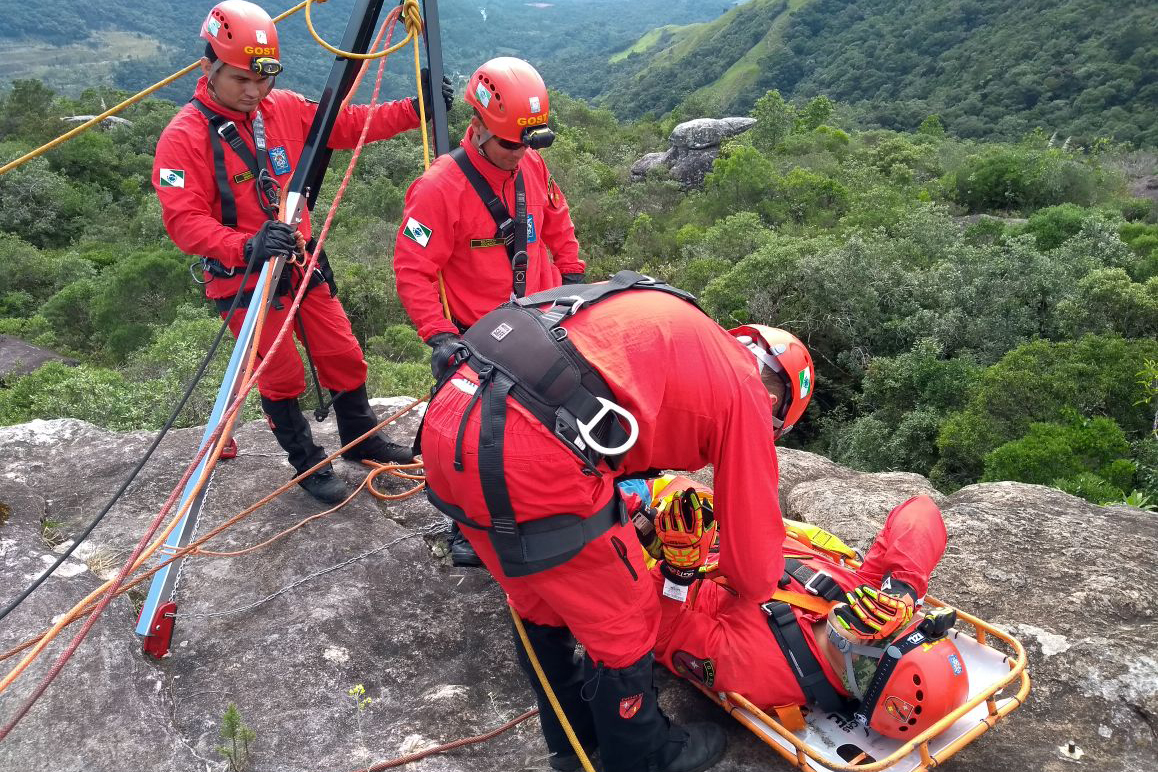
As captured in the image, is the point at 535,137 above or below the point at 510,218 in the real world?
above

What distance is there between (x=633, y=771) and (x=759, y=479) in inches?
52.0

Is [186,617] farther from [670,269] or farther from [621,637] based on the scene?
[670,269]

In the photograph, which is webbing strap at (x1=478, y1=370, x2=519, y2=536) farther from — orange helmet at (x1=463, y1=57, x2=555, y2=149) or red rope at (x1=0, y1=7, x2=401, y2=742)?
orange helmet at (x1=463, y1=57, x2=555, y2=149)

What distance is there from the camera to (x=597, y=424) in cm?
263

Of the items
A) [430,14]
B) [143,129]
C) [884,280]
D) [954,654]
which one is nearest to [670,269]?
[884,280]

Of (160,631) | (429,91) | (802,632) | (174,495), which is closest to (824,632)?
(802,632)

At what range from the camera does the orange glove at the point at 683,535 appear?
338 cm

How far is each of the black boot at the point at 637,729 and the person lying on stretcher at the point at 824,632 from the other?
0.29 metres

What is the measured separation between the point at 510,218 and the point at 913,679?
312 centimetres

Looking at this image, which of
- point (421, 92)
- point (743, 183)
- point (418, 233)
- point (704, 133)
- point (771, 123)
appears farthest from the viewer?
point (771, 123)

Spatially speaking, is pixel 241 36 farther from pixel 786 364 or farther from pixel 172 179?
pixel 786 364

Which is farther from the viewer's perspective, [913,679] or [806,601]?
[806,601]

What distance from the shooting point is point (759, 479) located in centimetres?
284

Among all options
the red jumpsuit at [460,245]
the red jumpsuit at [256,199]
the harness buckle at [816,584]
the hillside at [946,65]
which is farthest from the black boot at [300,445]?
the hillside at [946,65]
